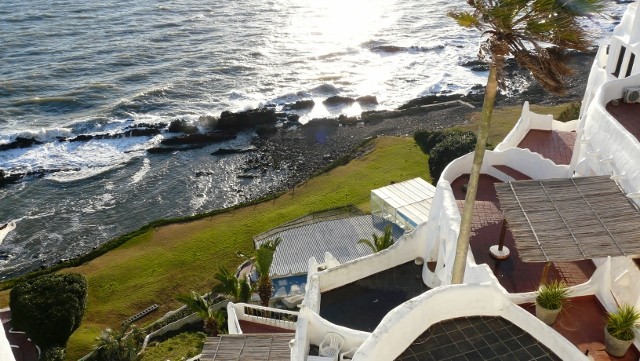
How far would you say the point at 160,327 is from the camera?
31469 mm

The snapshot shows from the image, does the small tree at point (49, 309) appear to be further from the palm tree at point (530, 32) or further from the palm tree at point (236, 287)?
the palm tree at point (530, 32)

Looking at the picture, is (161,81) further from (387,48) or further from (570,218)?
(570,218)

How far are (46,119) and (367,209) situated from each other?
4229 centimetres

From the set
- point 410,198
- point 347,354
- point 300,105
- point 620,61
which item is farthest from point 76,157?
point 620,61

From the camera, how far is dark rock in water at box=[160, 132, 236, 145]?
194ft

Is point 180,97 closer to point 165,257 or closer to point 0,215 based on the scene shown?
point 0,215

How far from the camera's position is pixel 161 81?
7394 centimetres

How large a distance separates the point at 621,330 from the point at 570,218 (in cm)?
370

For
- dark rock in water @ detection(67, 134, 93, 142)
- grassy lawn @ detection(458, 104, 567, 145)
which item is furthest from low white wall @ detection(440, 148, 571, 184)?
dark rock in water @ detection(67, 134, 93, 142)

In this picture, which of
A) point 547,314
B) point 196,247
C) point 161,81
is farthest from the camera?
point 161,81

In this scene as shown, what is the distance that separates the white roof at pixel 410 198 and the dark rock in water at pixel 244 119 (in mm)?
29943

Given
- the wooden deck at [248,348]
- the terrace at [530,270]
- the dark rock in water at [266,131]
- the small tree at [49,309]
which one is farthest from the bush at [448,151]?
the small tree at [49,309]

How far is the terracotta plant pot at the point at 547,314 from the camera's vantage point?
1452cm

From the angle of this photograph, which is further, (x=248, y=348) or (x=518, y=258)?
(x=248, y=348)
